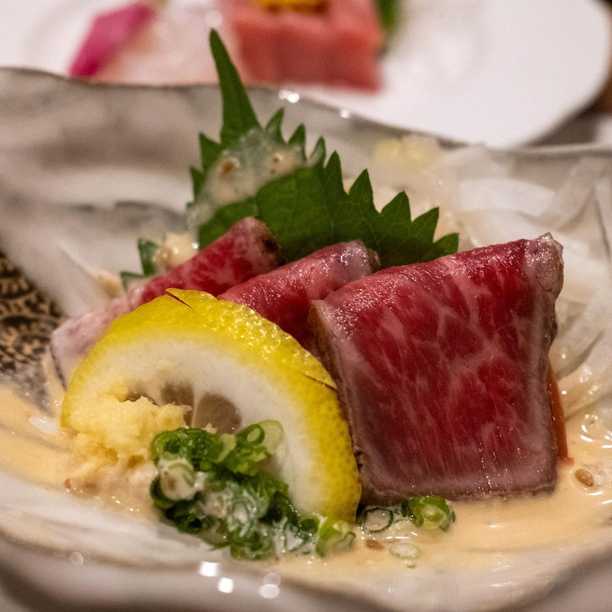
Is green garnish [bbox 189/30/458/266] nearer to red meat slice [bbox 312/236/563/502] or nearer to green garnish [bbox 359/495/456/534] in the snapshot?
red meat slice [bbox 312/236/563/502]

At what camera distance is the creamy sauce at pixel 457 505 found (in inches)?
58.1

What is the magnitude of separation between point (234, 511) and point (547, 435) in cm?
69

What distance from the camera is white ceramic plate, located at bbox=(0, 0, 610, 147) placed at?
390cm

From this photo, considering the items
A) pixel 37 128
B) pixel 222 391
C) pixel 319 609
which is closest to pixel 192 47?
pixel 37 128

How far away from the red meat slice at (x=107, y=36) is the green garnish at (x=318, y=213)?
2190mm

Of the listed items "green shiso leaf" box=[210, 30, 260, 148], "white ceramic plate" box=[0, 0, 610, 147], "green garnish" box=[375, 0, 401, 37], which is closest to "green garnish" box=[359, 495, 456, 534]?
"green shiso leaf" box=[210, 30, 260, 148]

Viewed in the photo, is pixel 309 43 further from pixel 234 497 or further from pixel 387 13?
pixel 234 497

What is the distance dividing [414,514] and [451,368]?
11.9 inches

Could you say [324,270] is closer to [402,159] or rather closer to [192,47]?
[402,159]

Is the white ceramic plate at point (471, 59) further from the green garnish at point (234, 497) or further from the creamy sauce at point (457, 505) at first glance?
the green garnish at point (234, 497)

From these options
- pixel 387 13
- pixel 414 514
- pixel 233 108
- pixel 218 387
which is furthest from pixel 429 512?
pixel 387 13

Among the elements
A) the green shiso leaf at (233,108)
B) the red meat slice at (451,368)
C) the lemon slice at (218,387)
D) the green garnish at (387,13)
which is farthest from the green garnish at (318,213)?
the green garnish at (387,13)

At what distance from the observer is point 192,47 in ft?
14.6

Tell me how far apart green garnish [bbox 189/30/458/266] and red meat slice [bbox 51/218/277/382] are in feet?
0.38
